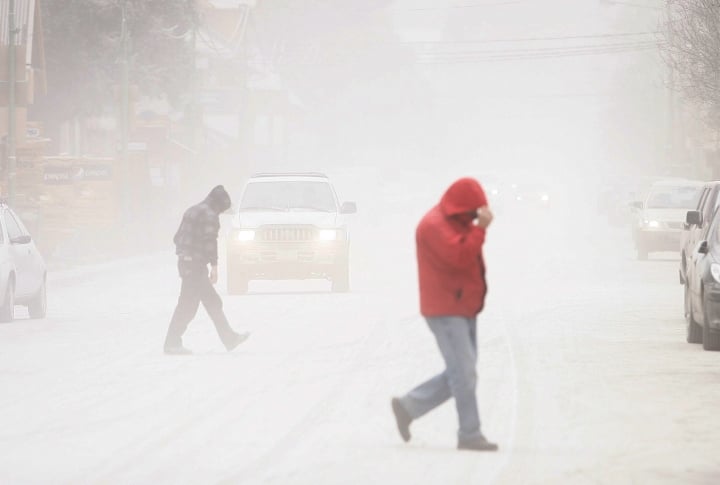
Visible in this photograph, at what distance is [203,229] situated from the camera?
19641mm

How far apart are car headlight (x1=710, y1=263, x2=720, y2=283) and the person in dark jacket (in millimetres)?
4881

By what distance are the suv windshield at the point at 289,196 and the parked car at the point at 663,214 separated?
479 inches

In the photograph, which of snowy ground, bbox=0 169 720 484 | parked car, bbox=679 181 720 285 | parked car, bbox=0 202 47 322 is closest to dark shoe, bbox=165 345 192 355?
snowy ground, bbox=0 169 720 484

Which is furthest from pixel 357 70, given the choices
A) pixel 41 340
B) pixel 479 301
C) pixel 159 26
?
pixel 479 301

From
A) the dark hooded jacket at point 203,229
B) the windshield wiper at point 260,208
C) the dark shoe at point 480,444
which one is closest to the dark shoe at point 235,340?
the dark hooded jacket at point 203,229

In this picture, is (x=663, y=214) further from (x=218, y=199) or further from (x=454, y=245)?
(x=454, y=245)

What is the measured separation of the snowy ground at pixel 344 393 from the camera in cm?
1168

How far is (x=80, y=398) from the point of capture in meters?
15.7

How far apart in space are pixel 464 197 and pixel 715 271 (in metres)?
8.95

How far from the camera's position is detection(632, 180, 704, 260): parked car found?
43031mm

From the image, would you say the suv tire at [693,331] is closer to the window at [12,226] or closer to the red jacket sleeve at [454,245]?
the window at [12,226]

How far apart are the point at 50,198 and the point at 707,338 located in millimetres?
35331

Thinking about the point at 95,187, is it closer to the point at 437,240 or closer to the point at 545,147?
the point at 437,240

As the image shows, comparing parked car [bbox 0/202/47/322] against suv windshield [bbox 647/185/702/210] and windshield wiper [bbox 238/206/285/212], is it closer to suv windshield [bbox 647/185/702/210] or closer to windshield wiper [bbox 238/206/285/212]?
windshield wiper [bbox 238/206/285/212]
